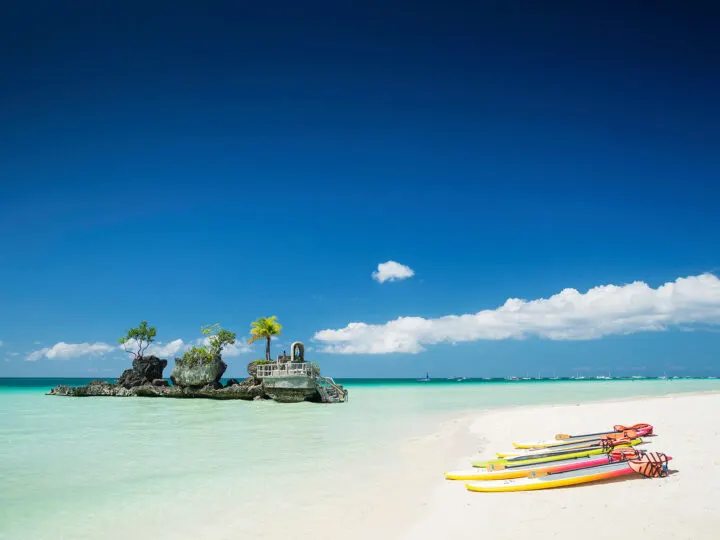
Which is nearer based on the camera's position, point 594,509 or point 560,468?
point 594,509

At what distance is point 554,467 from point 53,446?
1967 centimetres

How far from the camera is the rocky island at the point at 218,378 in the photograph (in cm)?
4469

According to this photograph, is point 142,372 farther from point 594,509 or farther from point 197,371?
point 594,509

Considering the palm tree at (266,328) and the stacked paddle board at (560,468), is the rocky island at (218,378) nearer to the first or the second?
the palm tree at (266,328)

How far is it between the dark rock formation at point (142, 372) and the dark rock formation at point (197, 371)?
418 inches

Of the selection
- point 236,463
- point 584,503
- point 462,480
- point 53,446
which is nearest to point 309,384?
point 53,446

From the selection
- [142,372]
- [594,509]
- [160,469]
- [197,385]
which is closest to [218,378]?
[197,385]

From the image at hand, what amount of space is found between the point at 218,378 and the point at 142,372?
582 inches

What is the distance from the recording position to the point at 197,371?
5316cm

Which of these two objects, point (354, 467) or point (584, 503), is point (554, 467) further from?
point (354, 467)

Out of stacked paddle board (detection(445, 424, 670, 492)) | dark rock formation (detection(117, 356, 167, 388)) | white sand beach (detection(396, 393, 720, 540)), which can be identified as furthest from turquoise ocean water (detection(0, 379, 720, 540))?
dark rock formation (detection(117, 356, 167, 388))

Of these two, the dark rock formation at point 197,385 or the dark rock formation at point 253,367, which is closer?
the dark rock formation at point 197,385

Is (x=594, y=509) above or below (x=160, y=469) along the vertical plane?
above

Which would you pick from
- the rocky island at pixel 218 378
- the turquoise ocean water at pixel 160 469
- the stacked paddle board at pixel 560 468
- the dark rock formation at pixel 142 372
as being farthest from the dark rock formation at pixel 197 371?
the stacked paddle board at pixel 560 468
